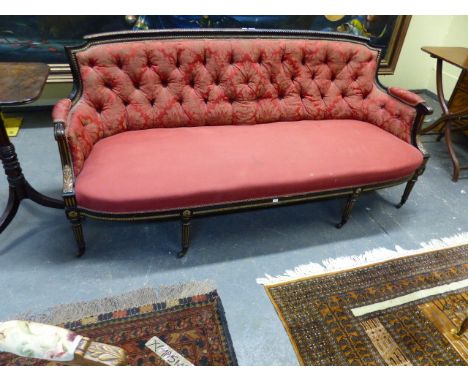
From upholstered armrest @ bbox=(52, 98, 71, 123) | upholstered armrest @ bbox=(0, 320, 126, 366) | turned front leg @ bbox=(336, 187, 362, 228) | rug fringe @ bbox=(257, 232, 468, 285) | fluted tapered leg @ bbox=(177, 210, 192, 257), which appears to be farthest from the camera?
turned front leg @ bbox=(336, 187, 362, 228)

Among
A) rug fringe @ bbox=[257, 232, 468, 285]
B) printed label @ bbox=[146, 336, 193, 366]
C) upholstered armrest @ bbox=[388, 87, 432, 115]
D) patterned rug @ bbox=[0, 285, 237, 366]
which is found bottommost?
printed label @ bbox=[146, 336, 193, 366]

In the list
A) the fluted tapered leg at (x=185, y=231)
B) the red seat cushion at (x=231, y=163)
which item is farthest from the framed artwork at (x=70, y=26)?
the fluted tapered leg at (x=185, y=231)

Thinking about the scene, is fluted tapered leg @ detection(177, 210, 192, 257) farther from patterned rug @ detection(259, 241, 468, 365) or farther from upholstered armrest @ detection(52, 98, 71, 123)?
upholstered armrest @ detection(52, 98, 71, 123)

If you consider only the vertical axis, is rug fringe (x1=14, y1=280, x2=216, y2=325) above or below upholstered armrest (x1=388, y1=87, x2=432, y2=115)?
below

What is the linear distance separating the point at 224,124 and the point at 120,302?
1.17m

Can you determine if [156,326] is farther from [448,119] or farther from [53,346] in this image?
[448,119]

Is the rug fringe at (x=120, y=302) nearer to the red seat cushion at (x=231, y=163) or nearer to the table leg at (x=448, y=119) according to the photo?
the red seat cushion at (x=231, y=163)

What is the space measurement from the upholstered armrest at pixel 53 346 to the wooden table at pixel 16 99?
1.10m

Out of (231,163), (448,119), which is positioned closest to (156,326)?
(231,163)

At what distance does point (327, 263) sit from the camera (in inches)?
77.2

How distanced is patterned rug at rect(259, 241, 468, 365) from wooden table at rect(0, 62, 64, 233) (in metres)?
1.38

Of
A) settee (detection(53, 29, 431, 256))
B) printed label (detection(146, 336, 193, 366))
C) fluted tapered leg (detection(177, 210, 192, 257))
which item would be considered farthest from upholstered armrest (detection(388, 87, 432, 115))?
printed label (detection(146, 336, 193, 366))

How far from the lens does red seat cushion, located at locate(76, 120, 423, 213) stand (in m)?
1.62

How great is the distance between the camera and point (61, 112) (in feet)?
5.43
